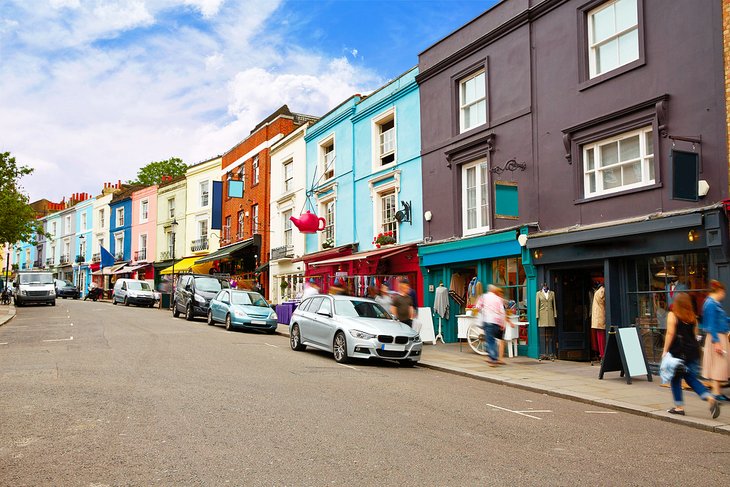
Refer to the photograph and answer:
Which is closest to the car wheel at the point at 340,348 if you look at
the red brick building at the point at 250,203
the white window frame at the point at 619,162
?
the white window frame at the point at 619,162

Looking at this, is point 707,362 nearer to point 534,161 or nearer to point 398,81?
point 534,161

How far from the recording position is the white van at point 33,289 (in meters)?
32.4

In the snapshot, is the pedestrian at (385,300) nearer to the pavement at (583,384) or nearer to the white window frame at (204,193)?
the pavement at (583,384)

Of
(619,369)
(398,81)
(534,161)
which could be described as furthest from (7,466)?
(398,81)

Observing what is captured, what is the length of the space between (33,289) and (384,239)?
21636mm

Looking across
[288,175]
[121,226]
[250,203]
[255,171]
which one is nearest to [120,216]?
[121,226]

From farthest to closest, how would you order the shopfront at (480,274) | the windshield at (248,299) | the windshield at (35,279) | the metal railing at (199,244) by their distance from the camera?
1. the metal railing at (199,244)
2. the windshield at (35,279)
3. the windshield at (248,299)
4. the shopfront at (480,274)

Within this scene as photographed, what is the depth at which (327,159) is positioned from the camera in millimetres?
26031

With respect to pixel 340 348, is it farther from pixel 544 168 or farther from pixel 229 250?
pixel 229 250

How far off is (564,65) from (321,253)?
12991 millimetres

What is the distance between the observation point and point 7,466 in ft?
16.9

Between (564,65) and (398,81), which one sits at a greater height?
(398,81)

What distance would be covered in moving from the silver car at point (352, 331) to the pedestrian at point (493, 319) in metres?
1.43

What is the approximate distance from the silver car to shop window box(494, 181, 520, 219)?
3.56 meters
